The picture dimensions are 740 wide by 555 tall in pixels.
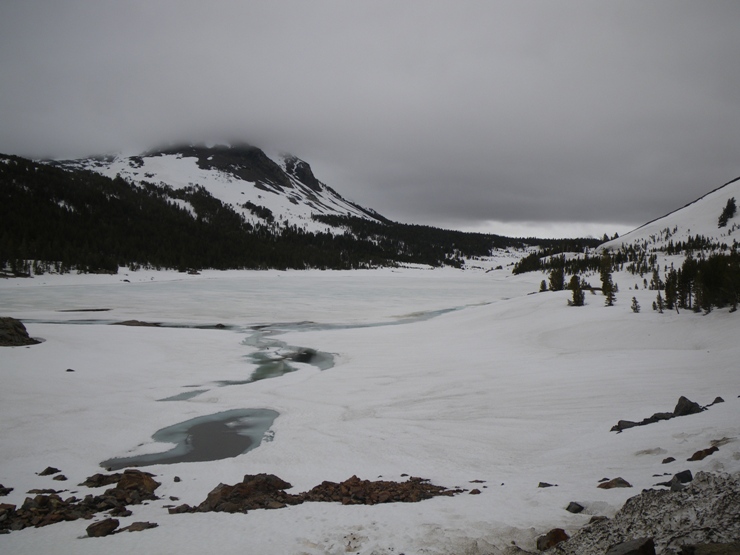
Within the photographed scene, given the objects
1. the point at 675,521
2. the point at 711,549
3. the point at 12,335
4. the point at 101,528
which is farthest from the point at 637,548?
the point at 12,335

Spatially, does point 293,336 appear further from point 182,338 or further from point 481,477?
point 481,477

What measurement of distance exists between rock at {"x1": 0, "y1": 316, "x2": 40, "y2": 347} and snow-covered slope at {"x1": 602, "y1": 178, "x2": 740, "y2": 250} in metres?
108

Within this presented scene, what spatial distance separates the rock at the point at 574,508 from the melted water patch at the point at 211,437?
→ 5721mm

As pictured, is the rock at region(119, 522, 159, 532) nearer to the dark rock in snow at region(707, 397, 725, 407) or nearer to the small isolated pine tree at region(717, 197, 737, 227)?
the dark rock in snow at region(707, 397, 725, 407)

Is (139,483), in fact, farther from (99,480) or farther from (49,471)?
(49,471)

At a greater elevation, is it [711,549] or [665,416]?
[711,549]

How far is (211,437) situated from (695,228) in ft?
419

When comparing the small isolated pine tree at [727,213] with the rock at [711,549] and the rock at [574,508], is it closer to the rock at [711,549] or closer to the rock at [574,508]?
the rock at [574,508]

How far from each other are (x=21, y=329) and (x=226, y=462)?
1363 cm

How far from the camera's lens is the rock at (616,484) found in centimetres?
485

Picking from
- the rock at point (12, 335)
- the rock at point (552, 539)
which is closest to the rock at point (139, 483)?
the rock at point (552, 539)

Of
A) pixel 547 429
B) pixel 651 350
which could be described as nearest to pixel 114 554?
pixel 547 429

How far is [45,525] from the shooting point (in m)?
4.90

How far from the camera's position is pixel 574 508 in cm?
439
